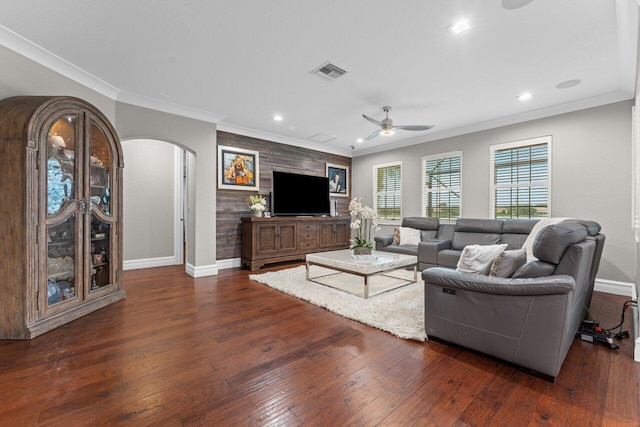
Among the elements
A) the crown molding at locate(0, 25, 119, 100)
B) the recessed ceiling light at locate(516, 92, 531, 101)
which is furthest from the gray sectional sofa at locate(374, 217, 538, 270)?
the crown molding at locate(0, 25, 119, 100)

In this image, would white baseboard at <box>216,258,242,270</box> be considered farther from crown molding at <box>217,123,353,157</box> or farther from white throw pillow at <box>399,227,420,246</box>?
white throw pillow at <box>399,227,420,246</box>

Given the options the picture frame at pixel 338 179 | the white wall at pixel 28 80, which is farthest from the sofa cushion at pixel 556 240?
the picture frame at pixel 338 179

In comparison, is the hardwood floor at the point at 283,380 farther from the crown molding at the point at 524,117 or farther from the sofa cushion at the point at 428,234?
the crown molding at the point at 524,117

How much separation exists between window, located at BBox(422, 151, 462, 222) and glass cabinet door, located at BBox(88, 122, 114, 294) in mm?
5404

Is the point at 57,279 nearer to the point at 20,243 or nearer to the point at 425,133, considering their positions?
the point at 20,243

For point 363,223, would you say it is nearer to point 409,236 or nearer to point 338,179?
point 409,236

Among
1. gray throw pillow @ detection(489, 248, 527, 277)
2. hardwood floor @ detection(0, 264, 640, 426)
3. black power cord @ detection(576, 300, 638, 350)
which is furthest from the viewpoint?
black power cord @ detection(576, 300, 638, 350)

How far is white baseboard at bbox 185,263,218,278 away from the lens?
4.55 metres

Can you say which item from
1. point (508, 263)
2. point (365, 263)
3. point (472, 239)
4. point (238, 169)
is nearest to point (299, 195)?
point (238, 169)

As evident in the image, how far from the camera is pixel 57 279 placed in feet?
8.78

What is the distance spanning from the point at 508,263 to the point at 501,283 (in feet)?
0.87

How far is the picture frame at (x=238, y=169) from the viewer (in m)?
5.15

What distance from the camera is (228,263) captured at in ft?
17.1

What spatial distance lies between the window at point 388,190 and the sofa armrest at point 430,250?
1758 millimetres
